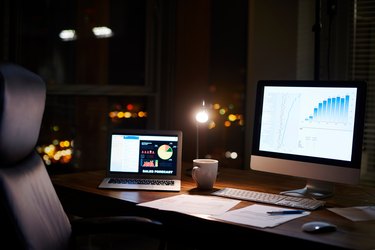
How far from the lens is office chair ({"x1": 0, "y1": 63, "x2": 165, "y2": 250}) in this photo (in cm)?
141

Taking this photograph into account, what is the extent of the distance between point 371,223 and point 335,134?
1.37ft

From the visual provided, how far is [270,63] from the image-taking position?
3.13 metres

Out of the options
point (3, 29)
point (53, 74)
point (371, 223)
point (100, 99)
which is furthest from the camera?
point (100, 99)

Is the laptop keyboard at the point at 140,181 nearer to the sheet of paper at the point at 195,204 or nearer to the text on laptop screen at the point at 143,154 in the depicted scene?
the text on laptop screen at the point at 143,154

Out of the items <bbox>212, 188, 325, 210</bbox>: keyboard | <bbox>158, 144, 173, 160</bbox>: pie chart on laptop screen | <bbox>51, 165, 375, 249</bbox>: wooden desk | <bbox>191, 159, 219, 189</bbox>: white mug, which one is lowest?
<bbox>51, 165, 375, 249</bbox>: wooden desk

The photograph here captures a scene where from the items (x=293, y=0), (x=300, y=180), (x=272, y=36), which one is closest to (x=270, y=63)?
(x=272, y=36)

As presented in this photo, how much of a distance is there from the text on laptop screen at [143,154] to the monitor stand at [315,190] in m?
0.54

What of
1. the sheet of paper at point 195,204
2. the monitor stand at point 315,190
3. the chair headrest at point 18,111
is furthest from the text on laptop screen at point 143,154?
the chair headrest at point 18,111

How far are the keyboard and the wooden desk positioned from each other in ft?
0.14

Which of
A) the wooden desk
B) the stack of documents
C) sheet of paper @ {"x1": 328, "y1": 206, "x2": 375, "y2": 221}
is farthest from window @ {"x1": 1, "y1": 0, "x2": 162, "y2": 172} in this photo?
sheet of paper @ {"x1": 328, "y1": 206, "x2": 375, "y2": 221}

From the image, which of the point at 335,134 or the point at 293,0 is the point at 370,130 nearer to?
the point at 293,0

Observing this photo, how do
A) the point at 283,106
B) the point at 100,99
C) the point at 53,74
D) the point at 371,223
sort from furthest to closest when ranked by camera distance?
the point at 100,99
the point at 53,74
the point at 283,106
the point at 371,223

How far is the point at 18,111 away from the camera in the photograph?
1.45 metres

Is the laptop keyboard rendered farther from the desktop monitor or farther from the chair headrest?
the chair headrest
